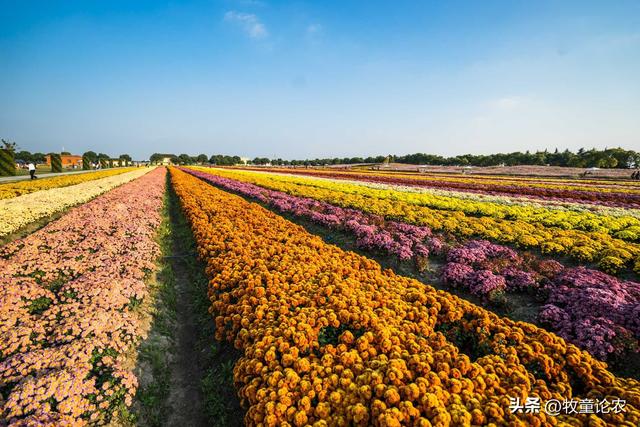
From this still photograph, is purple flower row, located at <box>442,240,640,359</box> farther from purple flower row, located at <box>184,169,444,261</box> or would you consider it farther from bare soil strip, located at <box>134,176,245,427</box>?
bare soil strip, located at <box>134,176,245,427</box>

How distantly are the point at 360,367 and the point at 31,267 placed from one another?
24.6 ft

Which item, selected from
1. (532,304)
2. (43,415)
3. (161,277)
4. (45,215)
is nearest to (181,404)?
(43,415)

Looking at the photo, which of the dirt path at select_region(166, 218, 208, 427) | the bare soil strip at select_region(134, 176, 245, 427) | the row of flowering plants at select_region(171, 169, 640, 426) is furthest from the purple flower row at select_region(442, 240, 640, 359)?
the dirt path at select_region(166, 218, 208, 427)

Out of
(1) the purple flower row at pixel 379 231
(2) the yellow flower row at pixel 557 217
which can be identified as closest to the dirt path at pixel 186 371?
(1) the purple flower row at pixel 379 231

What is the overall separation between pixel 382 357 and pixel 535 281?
17.7 feet

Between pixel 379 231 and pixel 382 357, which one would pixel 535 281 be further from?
pixel 382 357

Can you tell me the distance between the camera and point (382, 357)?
143 inches

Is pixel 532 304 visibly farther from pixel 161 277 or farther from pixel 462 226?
pixel 161 277

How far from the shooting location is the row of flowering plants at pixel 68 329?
10.9 feet

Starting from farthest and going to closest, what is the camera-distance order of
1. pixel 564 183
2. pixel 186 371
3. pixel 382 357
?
pixel 564 183 < pixel 186 371 < pixel 382 357

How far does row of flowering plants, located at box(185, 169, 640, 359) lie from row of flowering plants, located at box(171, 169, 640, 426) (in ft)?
4.43

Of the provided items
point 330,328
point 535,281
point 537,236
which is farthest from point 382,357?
point 537,236

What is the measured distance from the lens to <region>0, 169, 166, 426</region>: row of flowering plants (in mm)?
3311

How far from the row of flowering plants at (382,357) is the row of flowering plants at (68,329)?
160 cm
